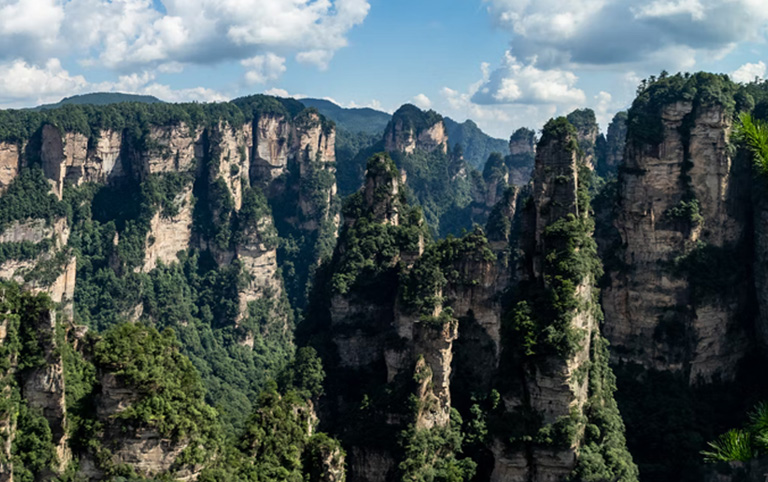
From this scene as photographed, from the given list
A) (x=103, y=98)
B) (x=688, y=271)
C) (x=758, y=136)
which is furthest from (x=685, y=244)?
(x=103, y=98)

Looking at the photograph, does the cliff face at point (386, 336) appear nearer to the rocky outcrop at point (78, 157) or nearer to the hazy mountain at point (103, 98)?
the rocky outcrop at point (78, 157)

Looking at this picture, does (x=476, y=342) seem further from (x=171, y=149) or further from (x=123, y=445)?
(x=171, y=149)

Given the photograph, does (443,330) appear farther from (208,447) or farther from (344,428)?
(208,447)

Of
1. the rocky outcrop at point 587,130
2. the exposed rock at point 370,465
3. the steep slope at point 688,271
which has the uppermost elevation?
the rocky outcrop at point 587,130

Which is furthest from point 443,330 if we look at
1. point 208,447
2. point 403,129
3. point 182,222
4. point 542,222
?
point 403,129

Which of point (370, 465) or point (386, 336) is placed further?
point (386, 336)

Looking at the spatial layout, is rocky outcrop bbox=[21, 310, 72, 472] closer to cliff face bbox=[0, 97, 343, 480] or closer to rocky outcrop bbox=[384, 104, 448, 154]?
cliff face bbox=[0, 97, 343, 480]

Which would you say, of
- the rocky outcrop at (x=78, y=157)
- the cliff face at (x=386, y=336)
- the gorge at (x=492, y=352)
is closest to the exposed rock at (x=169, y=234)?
the rocky outcrop at (x=78, y=157)

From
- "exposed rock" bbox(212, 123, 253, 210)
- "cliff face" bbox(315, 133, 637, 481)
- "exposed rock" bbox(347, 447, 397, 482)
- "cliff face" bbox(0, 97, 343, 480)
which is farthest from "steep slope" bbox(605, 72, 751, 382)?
"exposed rock" bbox(212, 123, 253, 210)

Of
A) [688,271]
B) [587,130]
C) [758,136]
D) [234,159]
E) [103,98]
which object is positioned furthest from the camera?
[103,98]
